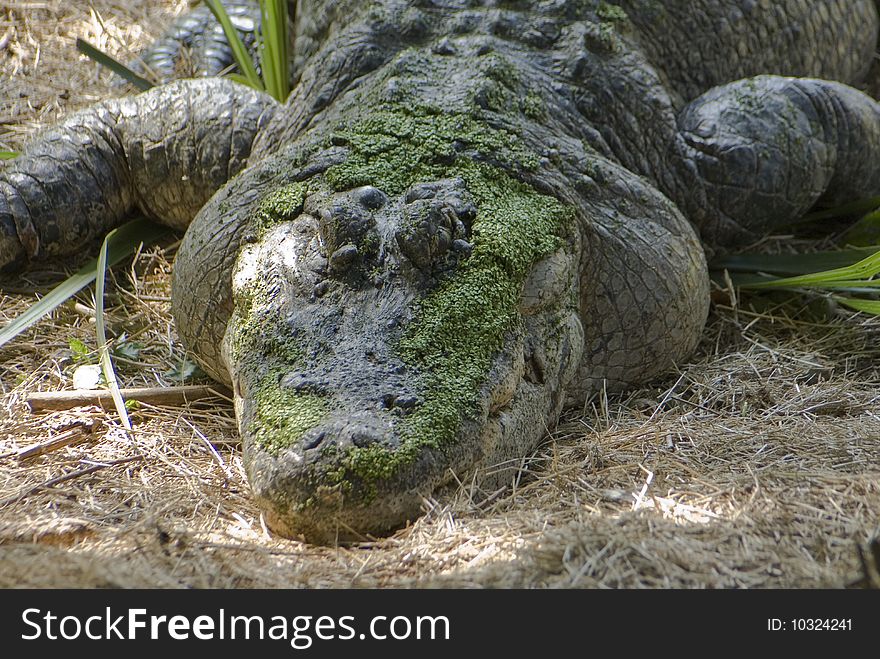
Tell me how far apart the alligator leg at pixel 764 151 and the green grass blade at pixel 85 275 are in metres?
2.28

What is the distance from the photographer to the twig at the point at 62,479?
237 cm

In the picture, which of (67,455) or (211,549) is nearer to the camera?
(211,549)

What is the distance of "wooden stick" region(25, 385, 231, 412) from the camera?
2.98 m

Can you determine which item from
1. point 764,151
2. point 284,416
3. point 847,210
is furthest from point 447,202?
point 847,210

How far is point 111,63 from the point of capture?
4.24m

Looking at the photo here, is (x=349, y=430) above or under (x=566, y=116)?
under

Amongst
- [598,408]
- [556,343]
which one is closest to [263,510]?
[556,343]

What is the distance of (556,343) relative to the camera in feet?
9.09

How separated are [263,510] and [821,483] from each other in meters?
1.38

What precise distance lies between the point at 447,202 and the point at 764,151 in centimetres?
169

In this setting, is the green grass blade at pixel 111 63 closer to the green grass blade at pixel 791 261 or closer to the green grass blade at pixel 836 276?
the green grass blade at pixel 791 261

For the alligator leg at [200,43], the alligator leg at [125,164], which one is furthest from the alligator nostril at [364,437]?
the alligator leg at [200,43]

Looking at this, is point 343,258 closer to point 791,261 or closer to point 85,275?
point 85,275
